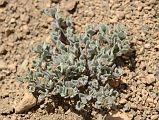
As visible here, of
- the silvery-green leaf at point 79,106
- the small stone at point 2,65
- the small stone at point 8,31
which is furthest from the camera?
the small stone at point 8,31

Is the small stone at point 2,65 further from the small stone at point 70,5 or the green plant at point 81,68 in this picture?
the small stone at point 70,5

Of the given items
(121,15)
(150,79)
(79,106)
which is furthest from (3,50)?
(150,79)

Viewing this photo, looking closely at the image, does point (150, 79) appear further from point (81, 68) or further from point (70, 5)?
point (70, 5)

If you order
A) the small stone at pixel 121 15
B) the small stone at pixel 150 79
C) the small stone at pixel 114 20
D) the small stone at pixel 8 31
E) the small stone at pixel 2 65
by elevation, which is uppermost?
the small stone at pixel 121 15

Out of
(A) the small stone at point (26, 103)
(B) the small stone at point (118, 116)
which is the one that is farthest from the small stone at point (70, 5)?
(B) the small stone at point (118, 116)

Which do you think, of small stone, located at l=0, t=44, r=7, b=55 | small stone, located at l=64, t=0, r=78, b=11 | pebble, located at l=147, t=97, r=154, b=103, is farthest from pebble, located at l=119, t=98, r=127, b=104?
small stone, located at l=0, t=44, r=7, b=55

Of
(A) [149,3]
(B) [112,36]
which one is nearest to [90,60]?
(B) [112,36]

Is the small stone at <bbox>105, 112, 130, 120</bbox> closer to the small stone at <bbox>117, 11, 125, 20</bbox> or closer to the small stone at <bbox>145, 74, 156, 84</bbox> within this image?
the small stone at <bbox>145, 74, 156, 84</bbox>
